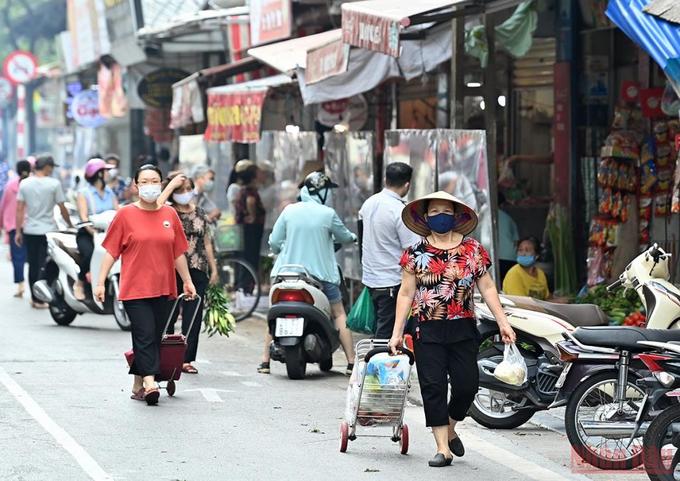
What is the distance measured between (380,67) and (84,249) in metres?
3.80

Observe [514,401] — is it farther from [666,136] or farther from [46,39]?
[46,39]

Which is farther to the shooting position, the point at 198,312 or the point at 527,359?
the point at 198,312

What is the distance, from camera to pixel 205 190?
19625mm

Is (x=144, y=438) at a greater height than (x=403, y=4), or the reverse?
(x=403, y=4)

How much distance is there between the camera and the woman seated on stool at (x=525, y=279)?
44.0 feet

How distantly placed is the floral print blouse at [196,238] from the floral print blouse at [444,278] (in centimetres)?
422

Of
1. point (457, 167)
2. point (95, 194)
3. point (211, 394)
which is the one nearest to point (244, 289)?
point (95, 194)

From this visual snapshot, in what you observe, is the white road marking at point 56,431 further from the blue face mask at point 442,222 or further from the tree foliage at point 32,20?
the tree foliage at point 32,20

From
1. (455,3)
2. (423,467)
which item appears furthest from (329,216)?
(423,467)

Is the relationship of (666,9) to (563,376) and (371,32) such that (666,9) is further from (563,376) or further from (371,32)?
(371,32)

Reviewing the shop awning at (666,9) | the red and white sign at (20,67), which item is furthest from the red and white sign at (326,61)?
the red and white sign at (20,67)

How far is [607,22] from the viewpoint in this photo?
600 inches

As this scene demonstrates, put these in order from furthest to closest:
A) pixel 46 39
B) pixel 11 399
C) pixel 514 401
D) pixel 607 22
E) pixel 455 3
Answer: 1. pixel 46 39
2. pixel 607 22
3. pixel 455 3
4. pixel 11 399
5. pixel 514 401

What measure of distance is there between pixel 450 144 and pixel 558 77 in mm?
4197
